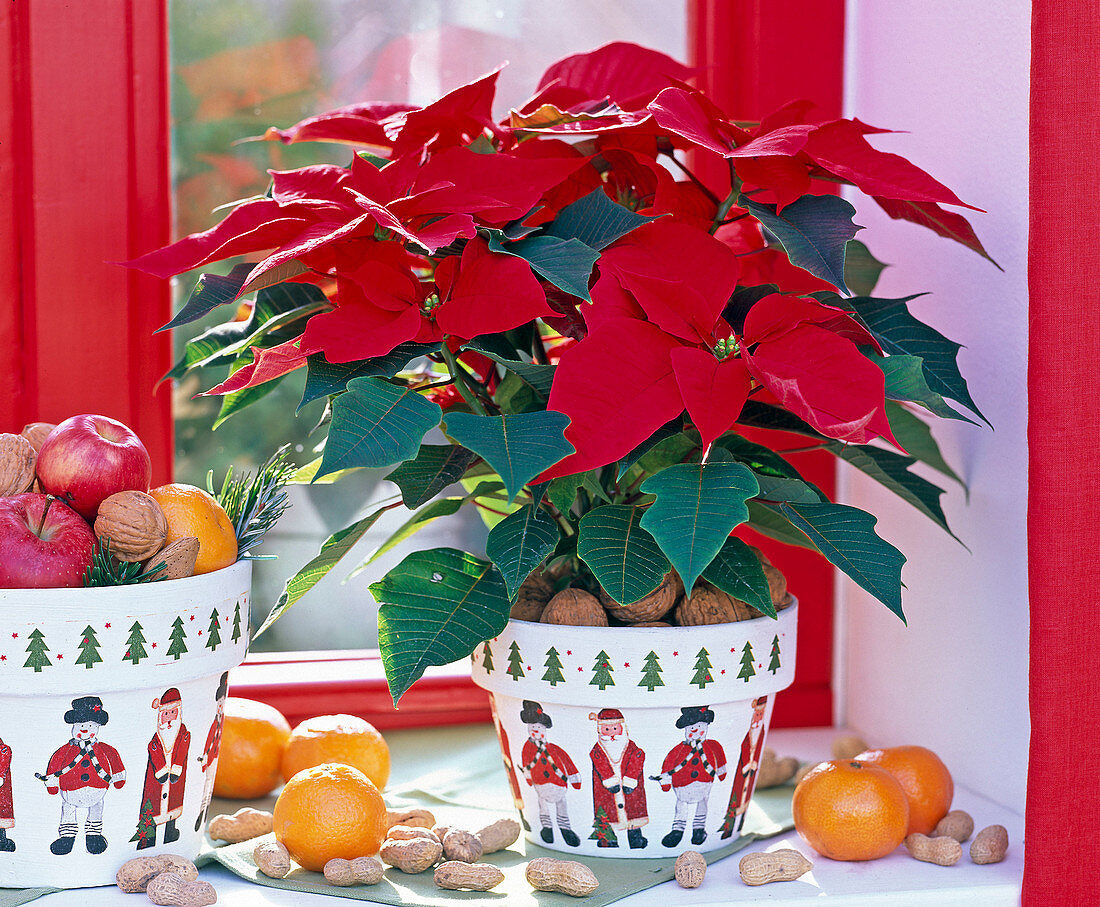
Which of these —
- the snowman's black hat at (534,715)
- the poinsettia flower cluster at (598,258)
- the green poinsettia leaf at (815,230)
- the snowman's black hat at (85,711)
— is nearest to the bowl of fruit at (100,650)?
the snowman's black hat at (85,711)

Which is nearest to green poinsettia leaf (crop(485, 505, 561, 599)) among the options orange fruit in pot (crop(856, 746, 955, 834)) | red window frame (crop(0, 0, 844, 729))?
orange fruit in pot (crop(856, 746, 955, 834))

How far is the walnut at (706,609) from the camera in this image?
755 mm

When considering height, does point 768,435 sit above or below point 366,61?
below

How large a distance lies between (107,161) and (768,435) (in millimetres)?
685

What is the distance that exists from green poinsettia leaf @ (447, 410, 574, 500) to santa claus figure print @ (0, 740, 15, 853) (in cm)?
36

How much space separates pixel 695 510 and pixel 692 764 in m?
0.22

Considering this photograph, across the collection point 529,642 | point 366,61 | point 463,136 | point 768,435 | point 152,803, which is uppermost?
point 366,61

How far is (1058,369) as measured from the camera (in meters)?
0.70

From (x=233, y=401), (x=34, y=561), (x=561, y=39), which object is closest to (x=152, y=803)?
(x=34, y=561)

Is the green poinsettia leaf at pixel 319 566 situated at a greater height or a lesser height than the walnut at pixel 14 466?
lesser

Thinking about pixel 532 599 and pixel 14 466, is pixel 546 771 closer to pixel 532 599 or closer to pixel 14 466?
pixel 532 599

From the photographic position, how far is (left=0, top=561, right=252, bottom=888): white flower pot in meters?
0.67

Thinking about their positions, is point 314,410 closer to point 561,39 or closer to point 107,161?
point 107,161

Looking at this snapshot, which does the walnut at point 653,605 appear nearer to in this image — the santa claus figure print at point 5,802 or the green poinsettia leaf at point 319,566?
the green poinsettia leaf at point 319,566
